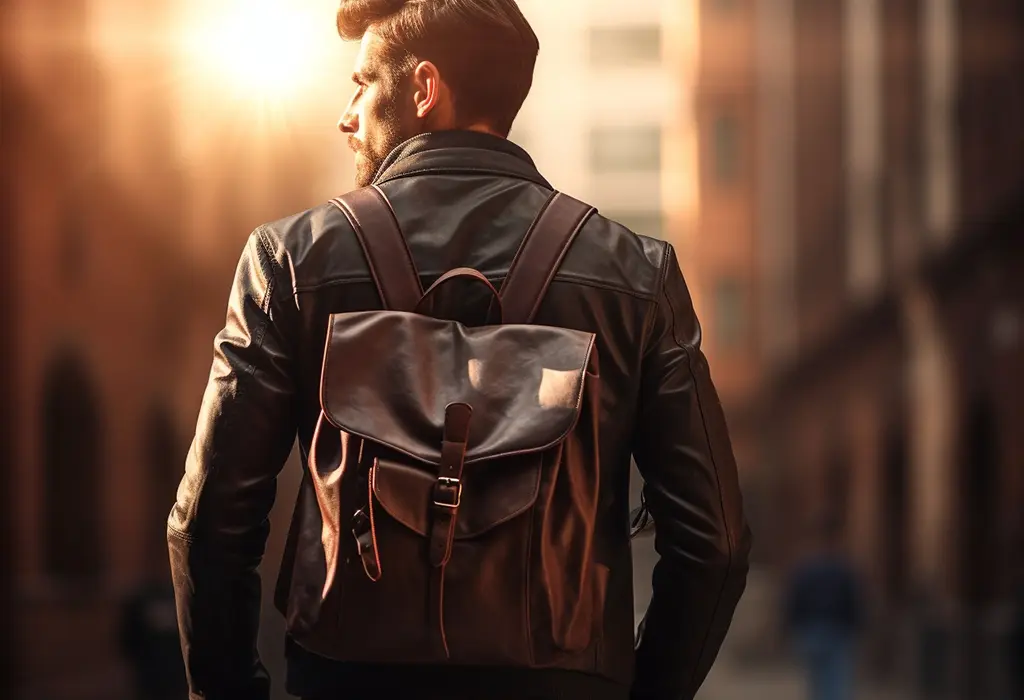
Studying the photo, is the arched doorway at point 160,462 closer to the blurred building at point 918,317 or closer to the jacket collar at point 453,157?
the blurred building at point 918,317

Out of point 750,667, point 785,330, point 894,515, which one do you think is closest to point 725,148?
point 785,330

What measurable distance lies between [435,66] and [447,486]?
745 mm

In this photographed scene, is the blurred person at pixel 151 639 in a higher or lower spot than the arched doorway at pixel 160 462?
higher

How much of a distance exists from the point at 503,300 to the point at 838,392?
87.9 ft

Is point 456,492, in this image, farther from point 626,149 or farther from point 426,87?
point 626,149

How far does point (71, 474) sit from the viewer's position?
67.4 ft

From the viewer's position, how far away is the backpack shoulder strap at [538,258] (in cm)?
278

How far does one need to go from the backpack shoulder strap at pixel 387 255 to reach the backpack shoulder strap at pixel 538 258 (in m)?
0.14

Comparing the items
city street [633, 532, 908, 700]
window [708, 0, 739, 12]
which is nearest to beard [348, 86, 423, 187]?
city street [633, 532, 908, 700]

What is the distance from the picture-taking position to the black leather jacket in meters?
2.74

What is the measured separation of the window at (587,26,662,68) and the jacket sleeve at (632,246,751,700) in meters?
58.8

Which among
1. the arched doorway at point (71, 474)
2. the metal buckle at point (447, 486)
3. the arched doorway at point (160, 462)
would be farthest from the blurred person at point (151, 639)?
the arched doorway at point (160, 462)

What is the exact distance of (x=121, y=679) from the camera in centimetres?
1920

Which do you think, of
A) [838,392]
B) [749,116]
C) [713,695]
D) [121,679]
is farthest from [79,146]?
[749,116]
